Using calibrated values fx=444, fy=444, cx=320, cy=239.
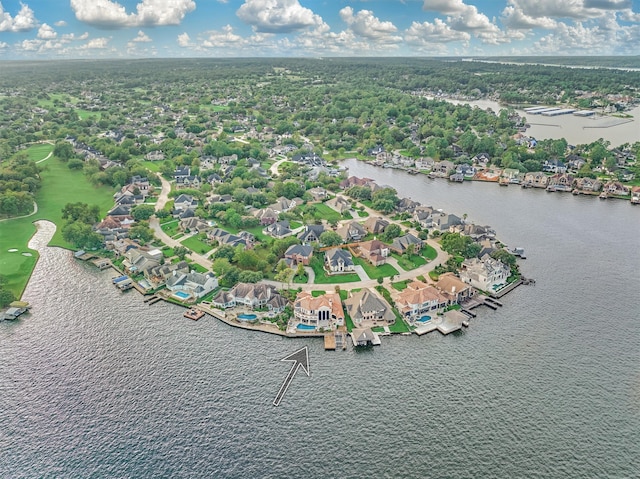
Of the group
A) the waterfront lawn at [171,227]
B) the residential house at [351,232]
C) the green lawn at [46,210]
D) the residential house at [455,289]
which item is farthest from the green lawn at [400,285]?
the green lawn at [46,210]

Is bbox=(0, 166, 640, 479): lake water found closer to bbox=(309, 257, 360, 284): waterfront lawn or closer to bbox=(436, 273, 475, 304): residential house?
bbox=(436, 273, 475, 304): residential house

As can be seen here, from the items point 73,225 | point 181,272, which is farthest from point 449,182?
point 73,225

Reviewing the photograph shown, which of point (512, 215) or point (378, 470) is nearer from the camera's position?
point (378, 470)

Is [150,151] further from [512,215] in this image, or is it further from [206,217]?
[512,215]

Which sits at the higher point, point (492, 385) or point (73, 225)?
point (73, 225)

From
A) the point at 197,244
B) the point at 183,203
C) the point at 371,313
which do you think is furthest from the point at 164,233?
the point at 371,313

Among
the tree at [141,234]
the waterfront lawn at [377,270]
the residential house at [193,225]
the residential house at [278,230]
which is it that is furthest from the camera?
the residential house at [193,225]

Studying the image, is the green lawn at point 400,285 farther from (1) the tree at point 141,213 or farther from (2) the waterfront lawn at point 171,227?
(1) the tree at point 141,213
